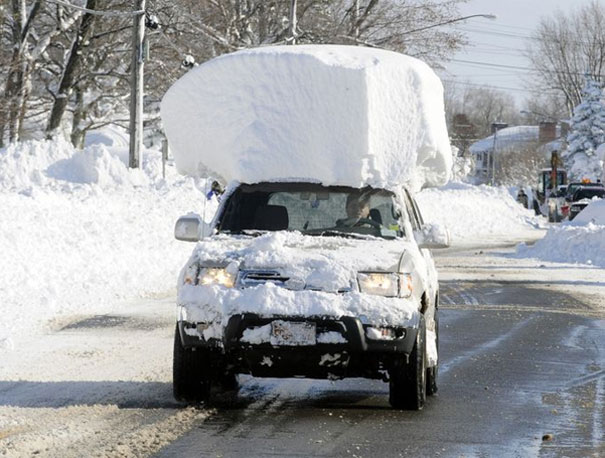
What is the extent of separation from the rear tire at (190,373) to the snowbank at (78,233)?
343 cm

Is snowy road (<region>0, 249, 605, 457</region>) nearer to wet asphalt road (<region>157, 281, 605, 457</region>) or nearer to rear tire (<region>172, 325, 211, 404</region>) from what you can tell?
wet asphalt road (<region>157, 281, 605, 457</region>)

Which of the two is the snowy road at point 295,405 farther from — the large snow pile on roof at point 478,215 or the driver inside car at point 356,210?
the large snow pile on roof at point 478,215

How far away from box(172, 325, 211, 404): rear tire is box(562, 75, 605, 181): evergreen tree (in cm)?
9539

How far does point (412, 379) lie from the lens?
9.18m

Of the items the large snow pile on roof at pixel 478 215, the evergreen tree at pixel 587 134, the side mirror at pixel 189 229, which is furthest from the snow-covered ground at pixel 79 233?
the evergreen tree at pixel 587 134

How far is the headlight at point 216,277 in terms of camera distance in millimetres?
9023

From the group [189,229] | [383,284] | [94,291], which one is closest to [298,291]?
[383,284]

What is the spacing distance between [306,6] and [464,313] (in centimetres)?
3546

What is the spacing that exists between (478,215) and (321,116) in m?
43.2

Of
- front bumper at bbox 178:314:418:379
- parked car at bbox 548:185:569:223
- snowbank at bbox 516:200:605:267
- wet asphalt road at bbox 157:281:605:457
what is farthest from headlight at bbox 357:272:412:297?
parked car at bbox 548:185:569:223

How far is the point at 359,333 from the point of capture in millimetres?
8781

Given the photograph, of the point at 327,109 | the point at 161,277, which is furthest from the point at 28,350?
the point at 161,277

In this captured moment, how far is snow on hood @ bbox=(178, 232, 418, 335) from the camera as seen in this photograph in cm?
879

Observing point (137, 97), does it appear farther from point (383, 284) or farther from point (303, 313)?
point (303, 313)
